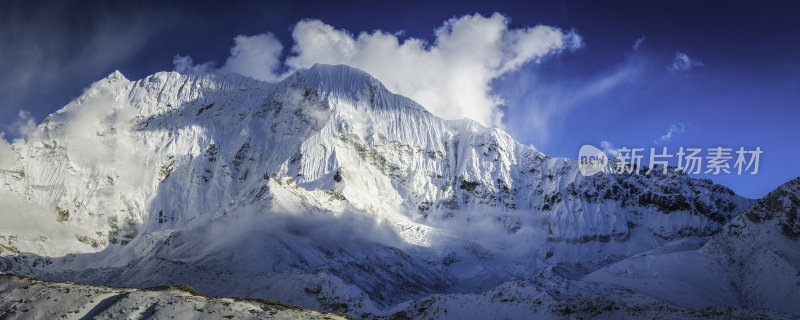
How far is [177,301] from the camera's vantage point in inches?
1296

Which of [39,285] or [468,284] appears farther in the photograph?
[468,284]

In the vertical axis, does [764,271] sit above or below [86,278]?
above

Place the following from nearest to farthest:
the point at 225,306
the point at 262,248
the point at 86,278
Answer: the point at 225,306 → the point at 262,248 → the point at 86,278

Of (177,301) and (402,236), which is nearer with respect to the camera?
(177,301)

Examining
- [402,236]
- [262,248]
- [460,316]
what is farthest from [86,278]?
[460,316]

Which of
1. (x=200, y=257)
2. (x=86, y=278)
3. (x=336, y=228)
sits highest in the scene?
(x=336, y=228)

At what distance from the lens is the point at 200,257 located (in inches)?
5177

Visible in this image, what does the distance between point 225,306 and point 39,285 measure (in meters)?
12.9

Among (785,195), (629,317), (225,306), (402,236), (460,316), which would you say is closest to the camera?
(225,306)

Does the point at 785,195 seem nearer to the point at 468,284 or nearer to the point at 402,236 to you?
the point at 468,284

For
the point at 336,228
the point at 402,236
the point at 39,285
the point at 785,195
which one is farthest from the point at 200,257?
the point at 785,195

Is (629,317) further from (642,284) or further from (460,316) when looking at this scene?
(642,284)

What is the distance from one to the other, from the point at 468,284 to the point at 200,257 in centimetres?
8380

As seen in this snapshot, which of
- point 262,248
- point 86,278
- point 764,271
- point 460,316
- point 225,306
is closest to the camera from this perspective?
point 225,306
